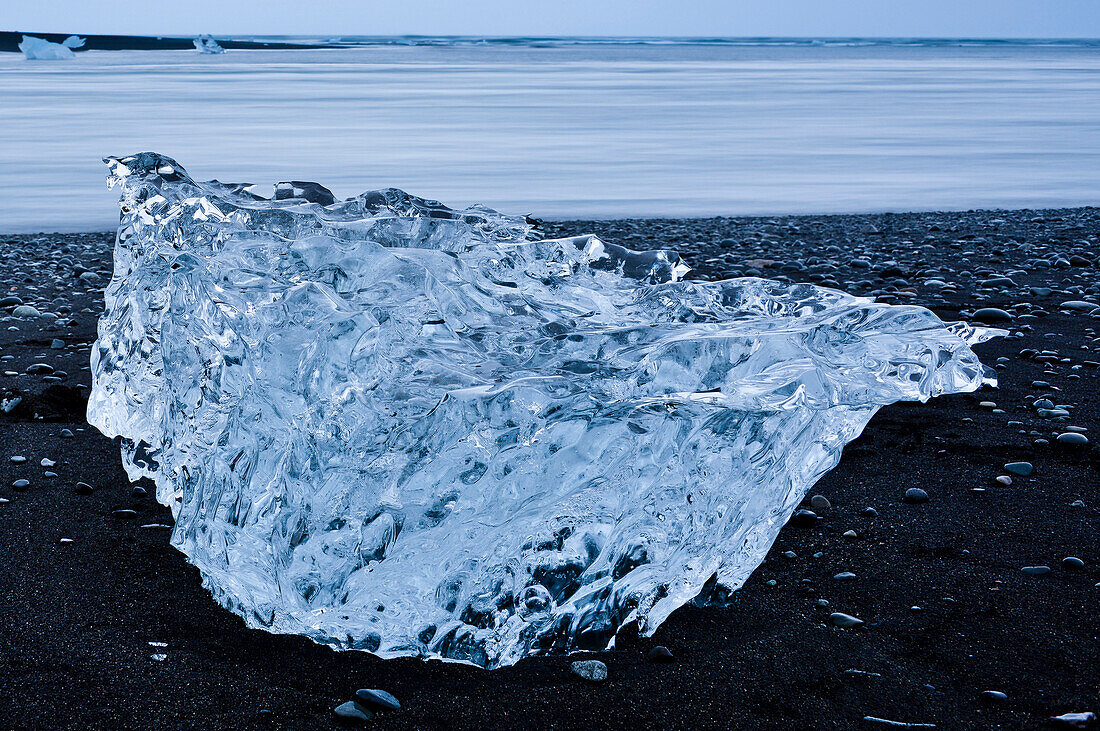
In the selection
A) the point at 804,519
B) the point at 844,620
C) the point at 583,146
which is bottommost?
the point at 844,620

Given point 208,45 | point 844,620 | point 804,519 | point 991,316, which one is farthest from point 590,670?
point 208,45

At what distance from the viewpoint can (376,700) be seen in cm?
229

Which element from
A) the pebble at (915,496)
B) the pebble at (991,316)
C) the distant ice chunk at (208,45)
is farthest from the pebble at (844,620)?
the distant ice chunk at (208,45)

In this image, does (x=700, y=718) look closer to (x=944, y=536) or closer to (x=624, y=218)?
(x=944, y=536)

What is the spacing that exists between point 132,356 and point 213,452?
1.09 meters

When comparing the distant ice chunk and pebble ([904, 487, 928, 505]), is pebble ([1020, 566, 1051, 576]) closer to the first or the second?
pebble ([904, 487, 928, 505])

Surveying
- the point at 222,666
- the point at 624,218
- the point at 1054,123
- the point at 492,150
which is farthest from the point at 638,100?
the point at 222,666

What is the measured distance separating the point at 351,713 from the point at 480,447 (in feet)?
2.23

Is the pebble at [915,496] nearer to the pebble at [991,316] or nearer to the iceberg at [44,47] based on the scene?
the pebble at [991,316]

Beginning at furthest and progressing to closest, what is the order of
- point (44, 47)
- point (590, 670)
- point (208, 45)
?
point (208, 45) → point (44, 47) → point (590, 670)

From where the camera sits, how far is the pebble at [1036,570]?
2883 mm

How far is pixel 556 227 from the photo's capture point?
9.38 meters

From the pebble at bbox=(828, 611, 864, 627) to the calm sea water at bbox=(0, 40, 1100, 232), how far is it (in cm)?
791

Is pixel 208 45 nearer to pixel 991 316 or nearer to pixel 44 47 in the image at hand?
pixel 44 47
